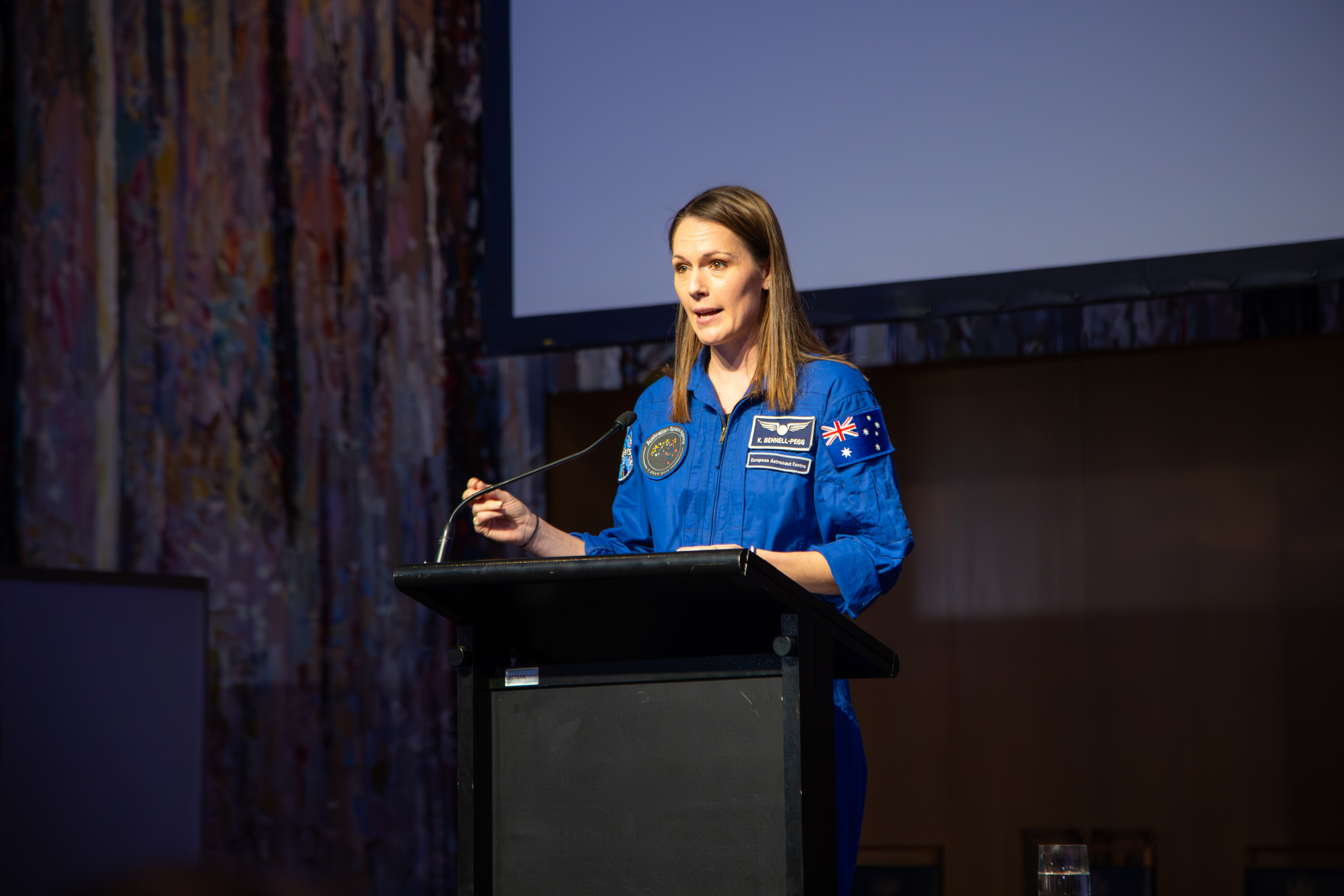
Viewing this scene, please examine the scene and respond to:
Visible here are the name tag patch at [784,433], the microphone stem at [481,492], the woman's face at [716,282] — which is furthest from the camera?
the woman's face at [716,282]

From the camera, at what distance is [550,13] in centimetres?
332

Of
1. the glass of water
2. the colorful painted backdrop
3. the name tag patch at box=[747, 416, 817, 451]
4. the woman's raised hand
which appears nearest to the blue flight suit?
the name tag patch at box=[747, 416, 817, 451]

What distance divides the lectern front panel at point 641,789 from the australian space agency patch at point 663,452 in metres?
0.46

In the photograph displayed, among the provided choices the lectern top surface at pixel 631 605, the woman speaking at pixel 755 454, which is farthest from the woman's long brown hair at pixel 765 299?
the lectern top surface at pixel 631 605

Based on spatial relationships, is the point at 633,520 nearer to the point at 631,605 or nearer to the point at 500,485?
the point at 500,485

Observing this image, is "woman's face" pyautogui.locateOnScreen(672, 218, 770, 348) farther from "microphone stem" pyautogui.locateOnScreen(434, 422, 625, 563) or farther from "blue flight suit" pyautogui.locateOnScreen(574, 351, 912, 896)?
"microphone stem" pyautogui.locateOnScreen(434, 422, 625, 563)

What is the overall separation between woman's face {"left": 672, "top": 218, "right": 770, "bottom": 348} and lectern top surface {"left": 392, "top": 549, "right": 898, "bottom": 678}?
0.55 m

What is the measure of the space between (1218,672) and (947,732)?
2.29 ft

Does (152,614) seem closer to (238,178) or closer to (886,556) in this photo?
(238,178)

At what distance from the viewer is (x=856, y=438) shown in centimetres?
167

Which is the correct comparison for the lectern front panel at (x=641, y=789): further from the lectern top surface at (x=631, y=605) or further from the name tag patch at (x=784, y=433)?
the name tag patch at (x=784, y=433)

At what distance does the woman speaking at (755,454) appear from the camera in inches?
63.3

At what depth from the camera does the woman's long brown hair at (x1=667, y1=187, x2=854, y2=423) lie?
5.88 feet

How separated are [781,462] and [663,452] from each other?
0.21m
